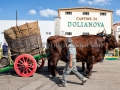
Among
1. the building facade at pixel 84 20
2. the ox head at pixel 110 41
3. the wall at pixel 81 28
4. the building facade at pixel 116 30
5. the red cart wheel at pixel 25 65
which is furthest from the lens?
the building facade at pixel 84 20

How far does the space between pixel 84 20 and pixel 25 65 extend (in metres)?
30.4

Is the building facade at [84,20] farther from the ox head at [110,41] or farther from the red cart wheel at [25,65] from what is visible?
the red cart wheel at [25,65]

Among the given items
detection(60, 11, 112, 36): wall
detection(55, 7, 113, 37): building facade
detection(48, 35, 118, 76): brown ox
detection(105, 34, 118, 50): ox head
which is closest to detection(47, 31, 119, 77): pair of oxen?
detection(48, 35, 118, 76): brown ox

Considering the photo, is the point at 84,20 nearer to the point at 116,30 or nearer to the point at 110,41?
the point at 116,30

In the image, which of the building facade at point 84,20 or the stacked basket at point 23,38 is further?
the building facade at point 84,20

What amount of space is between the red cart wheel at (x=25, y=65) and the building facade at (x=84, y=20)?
2813 cm

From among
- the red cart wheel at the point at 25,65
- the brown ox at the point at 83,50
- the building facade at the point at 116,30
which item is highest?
the building facade at the point at 116,30

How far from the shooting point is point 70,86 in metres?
6.55

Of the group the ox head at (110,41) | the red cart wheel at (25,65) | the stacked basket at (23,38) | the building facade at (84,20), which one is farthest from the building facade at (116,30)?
the red cart wheel at (25,65)

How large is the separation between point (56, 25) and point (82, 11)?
40.1 feet

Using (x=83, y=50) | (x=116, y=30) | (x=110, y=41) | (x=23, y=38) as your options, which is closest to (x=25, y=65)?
(x=23, y=38)

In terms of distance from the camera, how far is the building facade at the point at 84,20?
A: 120 ft

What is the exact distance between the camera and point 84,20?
37.2 meters

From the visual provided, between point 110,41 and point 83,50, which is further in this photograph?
point 110,41
